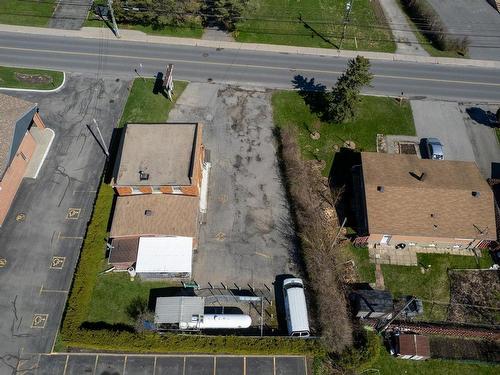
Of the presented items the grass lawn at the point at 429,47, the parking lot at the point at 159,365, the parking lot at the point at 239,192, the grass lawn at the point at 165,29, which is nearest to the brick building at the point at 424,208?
the parking lot at the point at 239,192

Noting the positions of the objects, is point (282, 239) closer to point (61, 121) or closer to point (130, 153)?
point (130, 153)

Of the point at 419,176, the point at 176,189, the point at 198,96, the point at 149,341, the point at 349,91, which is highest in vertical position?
the point at 198,96

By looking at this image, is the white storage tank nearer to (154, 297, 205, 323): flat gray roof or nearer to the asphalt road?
(154, 297, 205, 323): flat gray roof

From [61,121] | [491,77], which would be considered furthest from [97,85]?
[491,77]

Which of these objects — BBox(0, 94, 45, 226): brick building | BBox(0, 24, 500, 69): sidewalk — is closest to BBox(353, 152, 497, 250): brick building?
BBox(0, 24, 500, 69): sidewalk

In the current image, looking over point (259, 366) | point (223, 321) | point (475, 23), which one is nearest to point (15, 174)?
point (223, 321)

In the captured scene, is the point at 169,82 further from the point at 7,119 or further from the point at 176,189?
the point at 7,119

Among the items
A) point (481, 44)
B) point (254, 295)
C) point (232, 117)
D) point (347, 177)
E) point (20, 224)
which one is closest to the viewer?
point (254, 295)

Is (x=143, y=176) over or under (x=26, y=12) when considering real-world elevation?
under
